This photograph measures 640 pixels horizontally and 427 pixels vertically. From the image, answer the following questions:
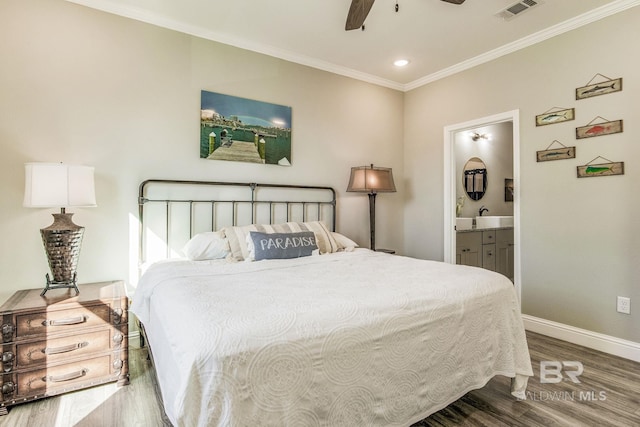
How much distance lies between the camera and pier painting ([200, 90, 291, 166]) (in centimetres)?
292

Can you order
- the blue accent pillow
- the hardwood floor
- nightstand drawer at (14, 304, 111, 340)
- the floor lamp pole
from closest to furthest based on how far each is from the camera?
the hardwood floor → nightstand drawer at (14, 304, 111, 340) → the blue accent pillow → the floor lamp pole

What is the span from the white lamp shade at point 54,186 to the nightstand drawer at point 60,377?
95cm

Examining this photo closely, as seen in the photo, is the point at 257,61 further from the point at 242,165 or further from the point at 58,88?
the point at 58,88

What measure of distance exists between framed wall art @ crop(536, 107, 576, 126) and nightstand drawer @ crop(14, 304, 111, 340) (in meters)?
3.74

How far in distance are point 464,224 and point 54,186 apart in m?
4.19

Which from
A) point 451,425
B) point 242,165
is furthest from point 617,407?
point 242,165

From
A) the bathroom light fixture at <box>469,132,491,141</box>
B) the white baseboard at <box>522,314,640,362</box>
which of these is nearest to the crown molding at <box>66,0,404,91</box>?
the bathroom light fixture at <box>469,132,491,141</box>

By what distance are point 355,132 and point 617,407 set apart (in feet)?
10.3

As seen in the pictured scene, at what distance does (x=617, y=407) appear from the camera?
6.03 ft

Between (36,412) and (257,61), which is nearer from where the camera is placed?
(36,412)

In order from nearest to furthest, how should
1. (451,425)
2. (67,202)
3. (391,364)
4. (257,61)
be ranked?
(391,364) < (451,425) < (67,202) < (257,61)

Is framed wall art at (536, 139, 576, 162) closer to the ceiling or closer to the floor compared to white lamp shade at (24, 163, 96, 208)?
closer to the ceiling

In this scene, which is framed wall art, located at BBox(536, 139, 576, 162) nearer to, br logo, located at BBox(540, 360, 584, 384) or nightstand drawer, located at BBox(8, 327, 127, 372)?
br logo, located at BBox(540, 360, 584, 384)

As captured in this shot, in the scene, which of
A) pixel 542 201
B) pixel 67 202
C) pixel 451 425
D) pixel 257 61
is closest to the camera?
pixel 451 425
